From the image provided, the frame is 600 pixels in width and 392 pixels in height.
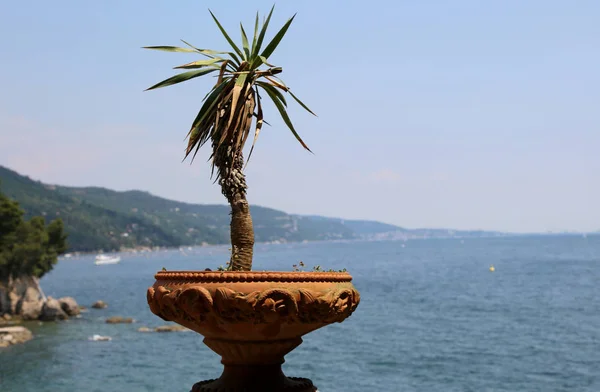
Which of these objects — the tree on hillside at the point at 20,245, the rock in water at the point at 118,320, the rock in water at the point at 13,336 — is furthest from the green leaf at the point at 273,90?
the rock in water at the point at 118,320

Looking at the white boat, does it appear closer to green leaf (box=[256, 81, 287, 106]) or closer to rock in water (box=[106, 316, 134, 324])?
rock in water (box=[106, 316, 134, 324])

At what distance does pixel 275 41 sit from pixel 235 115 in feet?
3.70

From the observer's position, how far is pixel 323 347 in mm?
52219

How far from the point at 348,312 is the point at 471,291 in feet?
284

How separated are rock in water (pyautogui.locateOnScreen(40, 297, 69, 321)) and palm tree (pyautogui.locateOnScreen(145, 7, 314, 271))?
5919 centimetres

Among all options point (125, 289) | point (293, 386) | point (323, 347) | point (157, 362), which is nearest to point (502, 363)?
point (323, 347)

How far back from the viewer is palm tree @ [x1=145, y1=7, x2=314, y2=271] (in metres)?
8.89

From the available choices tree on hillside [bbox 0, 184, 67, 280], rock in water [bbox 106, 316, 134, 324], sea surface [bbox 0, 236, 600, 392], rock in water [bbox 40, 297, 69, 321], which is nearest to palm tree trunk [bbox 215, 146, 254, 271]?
sea surface [bbox 0, 236, 600, 392]

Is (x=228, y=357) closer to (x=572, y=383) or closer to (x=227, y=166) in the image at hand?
(x=227, y=166)

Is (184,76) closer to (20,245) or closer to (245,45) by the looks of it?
(245,45)

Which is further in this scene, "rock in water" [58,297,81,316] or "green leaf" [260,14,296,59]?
"rock in water" [58,297,81,316]

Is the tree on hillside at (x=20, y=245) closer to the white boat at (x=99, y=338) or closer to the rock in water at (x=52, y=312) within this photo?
the rock in water at (x=52, y=312)

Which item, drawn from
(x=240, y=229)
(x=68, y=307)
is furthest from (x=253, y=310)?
(x=68, y=307)

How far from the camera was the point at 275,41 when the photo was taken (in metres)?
9.31
